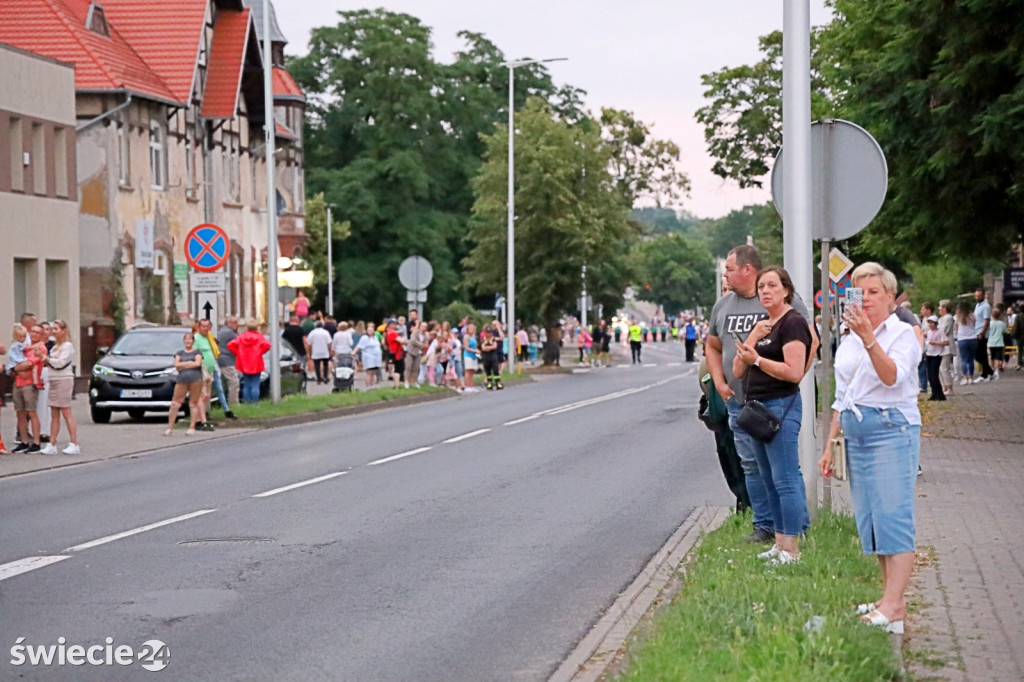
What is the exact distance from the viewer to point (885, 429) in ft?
26.5

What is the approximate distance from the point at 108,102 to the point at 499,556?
1411 inches

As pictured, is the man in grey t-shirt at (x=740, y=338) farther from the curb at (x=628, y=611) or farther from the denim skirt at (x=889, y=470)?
the denim skirt at (x=889, y=470)

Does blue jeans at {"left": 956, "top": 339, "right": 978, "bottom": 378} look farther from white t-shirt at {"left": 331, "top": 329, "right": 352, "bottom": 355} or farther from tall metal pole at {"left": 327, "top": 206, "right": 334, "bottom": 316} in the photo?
tall metal pole at {"left": 327, "top": 206, "right": 334, "bottom": 316}

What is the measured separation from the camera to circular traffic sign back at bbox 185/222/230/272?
86.9 ft

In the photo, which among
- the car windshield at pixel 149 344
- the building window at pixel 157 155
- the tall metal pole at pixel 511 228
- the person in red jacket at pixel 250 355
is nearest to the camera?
the car windshield at pixel 149 344

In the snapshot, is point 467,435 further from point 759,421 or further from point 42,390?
point 759,421

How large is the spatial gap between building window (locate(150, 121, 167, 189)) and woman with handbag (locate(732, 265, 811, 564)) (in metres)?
A: 39.6

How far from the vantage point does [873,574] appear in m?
9.43

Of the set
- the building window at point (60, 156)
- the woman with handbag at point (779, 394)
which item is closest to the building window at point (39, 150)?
the building window at point (60, 156)

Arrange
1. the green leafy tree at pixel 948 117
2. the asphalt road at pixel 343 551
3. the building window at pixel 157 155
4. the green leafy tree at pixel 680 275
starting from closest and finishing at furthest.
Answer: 1. the asphalt road at pixel 343 551
2. the green leafy tree at pixel 948 117
3. the building window at pixel 157 155
4. the green leafy tree at pixel 680 275

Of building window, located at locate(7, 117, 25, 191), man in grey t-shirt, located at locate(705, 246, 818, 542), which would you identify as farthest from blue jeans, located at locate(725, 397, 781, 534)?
building window, located at locate(7, 117, 25, 191)

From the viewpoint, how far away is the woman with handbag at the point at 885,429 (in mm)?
7957

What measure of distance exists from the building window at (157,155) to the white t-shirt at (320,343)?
22.1ft

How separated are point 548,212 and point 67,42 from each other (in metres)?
18.8
